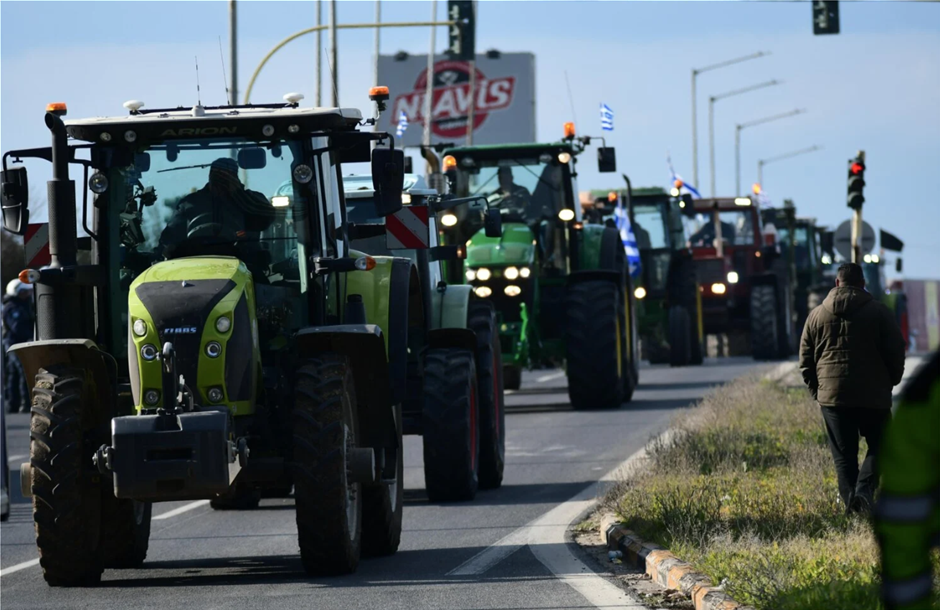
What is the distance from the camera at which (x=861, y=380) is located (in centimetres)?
1088

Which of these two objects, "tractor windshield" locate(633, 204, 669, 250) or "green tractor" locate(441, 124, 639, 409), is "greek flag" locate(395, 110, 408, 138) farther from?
"tractor windshield" locate(633, 204, 669, 250)

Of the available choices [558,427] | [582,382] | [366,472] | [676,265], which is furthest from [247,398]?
[676,265]

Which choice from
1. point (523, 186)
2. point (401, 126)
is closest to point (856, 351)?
point (401, 126)

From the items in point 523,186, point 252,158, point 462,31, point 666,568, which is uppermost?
point 462,31

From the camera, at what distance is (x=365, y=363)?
10109 mm

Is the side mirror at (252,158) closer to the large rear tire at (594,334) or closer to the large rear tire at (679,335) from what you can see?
the large rear tire at (594,334)

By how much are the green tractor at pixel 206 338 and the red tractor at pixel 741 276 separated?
22654mm

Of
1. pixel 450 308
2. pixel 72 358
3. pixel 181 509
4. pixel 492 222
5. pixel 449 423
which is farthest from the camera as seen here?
pixel 492 222

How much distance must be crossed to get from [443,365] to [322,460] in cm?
424

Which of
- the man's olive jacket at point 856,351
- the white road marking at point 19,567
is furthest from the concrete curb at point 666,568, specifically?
the white road marking at point 19,567

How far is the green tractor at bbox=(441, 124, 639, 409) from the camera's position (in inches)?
840

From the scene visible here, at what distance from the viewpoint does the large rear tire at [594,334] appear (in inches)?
835

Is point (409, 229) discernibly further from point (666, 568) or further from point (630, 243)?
point (630, 243)

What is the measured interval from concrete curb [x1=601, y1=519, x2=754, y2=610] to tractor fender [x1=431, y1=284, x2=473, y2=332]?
3297 mm
